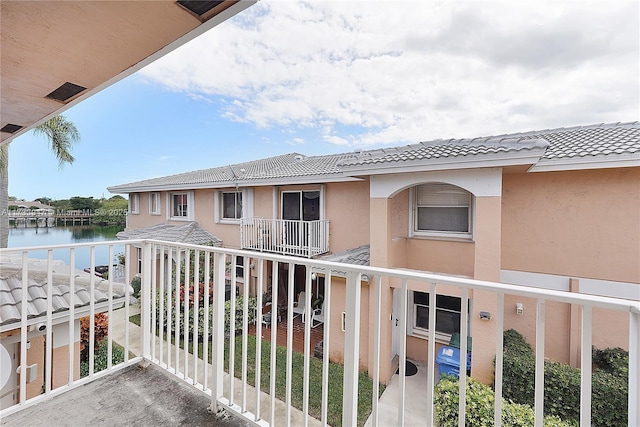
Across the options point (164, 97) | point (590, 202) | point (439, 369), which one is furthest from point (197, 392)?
point (164, 97)

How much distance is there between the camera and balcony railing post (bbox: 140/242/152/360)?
107 inches

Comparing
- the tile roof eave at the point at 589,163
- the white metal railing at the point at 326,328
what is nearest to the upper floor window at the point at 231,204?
the white metal railing at the point at 326,328

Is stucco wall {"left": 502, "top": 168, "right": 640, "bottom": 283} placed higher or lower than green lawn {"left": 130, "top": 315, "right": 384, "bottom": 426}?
higher

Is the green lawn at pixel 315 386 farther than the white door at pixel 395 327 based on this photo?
No

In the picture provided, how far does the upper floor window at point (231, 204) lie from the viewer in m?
10.7

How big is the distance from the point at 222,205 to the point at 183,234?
5.94 feet

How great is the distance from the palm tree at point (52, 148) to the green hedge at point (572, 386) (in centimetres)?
1509

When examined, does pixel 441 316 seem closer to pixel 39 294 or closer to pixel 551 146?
pixel 551 146

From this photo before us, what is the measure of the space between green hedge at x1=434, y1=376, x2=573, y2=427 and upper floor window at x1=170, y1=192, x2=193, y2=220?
1123 cm

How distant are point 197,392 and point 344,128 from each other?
1473 centimetres

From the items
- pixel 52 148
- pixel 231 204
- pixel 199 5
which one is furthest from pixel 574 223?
pixel 52 148

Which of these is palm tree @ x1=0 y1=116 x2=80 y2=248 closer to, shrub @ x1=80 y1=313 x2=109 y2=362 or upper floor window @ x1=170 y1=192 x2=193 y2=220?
upper floor window @ x1=170 y1=192 x2=193 y2=220

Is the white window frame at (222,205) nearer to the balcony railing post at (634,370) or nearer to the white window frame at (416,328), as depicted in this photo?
the white window frame at (416,328)

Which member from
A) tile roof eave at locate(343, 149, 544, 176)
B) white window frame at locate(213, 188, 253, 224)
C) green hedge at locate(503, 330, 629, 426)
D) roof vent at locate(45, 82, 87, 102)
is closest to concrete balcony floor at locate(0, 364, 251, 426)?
roof vent at locate(45, 82, 87, 102)
